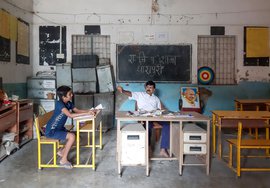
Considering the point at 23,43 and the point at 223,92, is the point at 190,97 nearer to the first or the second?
the point at 223,92

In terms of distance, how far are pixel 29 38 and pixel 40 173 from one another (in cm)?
366

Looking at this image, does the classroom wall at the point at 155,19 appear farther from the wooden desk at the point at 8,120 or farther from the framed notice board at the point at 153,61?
the wooden desk at the point at 8,120

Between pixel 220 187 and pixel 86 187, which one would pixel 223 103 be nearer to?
pixel 220 187

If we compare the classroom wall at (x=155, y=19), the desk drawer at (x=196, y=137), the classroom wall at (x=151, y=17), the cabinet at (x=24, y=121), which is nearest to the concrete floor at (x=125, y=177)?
the desk drawer at (x=196, y=137)

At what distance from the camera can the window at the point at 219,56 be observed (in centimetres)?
632

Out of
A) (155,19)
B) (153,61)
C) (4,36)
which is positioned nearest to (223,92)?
(153,61)

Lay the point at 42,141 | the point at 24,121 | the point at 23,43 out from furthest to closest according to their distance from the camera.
→ the point at 23,43 < the point at 24,121 < the point at 42,141

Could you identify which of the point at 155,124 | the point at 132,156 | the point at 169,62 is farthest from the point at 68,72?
the point at 132,156

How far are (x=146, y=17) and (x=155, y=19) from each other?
210 mm

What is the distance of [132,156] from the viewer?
3193 millimetres

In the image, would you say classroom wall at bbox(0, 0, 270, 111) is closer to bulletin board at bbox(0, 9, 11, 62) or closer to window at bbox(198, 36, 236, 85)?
window at bbox(198, 36, 236, 85)

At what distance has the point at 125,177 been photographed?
317 cm

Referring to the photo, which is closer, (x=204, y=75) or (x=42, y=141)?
(x=42, y=141)

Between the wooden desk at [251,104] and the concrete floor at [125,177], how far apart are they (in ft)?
6.78
